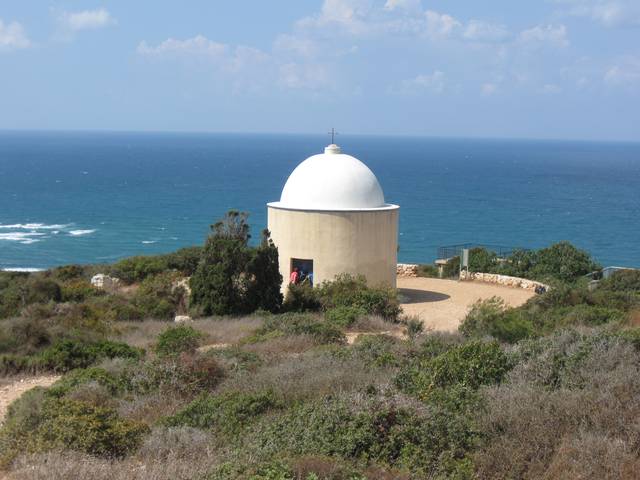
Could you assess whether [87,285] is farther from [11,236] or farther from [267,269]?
[11,236]

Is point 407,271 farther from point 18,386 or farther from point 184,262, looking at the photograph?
point 18,386

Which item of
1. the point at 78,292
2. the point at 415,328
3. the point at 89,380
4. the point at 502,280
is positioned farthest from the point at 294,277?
the point at 89,380

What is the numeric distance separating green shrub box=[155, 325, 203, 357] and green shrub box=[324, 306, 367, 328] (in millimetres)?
3130

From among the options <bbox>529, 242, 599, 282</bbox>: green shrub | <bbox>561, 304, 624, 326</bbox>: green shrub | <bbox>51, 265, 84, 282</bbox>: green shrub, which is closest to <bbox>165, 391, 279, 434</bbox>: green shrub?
<bbox>561, 304, 624, 326</bbox>: green shrub

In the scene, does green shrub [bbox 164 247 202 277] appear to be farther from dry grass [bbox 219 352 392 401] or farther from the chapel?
dry grass [bbox 219 352 392 401]

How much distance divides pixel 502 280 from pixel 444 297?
3092 mm

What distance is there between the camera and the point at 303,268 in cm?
2000

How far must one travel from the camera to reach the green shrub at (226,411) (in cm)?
712

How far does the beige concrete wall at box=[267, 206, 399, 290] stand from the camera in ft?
63.1

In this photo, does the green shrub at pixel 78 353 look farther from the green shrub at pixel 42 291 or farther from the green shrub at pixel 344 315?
the green shrub at pixel 42 291

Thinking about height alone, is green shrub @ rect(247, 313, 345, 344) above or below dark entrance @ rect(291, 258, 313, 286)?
above

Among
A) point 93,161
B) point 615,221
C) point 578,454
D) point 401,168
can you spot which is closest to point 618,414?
point 578,454

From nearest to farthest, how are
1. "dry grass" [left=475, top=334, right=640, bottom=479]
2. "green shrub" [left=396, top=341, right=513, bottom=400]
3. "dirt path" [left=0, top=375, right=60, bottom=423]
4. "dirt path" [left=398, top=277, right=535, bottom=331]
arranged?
"dry grass" [left=475, top=334, right=640, bottom=479] → "green shrub" [left=396, top=341, right=513, bottom=400] → "dirt path" [left=0, top=375, right=60, bottom=423] → "dirt path" [left=398, top=277, right=535, bottom=331]

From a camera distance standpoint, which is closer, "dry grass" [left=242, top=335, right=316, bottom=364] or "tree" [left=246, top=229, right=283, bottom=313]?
"dry grass" [left=242, top=335, right=316, bottom=364]
